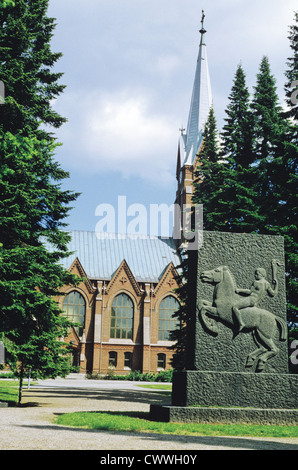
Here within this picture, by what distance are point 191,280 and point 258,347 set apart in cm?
195

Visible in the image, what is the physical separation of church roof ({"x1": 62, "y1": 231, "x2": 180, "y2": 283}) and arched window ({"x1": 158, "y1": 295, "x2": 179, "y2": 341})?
8.95 feet

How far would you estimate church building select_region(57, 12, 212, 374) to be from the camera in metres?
50.1

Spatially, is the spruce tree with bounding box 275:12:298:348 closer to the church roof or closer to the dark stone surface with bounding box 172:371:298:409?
the dark stone surface with bounding box 172:371:298:409

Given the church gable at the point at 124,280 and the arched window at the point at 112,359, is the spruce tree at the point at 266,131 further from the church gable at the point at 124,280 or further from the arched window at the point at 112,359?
the arched window at the point at 112,359

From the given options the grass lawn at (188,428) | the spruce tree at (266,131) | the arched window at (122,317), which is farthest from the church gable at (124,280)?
the grass lawn at (188,428)

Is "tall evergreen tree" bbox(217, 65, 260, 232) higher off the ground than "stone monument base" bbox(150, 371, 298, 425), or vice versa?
"tall evergreen tree" bbox(217, 65, 260, 232)

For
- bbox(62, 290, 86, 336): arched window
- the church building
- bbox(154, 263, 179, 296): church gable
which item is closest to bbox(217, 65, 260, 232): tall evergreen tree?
the church building

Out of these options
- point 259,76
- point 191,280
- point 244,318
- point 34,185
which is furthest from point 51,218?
point 259,76

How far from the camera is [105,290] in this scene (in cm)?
5206

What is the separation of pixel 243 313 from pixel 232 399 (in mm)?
1710

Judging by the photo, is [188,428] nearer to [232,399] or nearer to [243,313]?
[232,399]

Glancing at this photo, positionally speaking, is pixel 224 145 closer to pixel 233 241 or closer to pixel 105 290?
pixel 233 241

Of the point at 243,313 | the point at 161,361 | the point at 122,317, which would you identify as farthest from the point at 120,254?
the point at 243,313

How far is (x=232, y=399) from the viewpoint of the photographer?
973 cm
